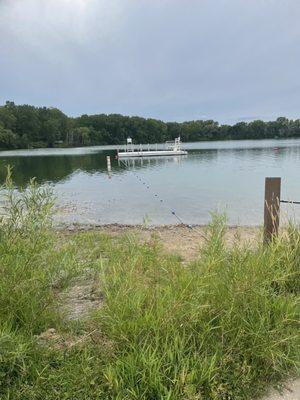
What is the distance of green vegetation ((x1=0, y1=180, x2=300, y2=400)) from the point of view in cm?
225

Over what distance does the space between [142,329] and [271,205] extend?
2.46m

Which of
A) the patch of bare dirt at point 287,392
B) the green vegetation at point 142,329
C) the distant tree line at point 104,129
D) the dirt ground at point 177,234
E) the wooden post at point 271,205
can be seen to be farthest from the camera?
the distant tree line at point 104,129

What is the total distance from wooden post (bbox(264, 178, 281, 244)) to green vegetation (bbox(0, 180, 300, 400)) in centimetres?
104

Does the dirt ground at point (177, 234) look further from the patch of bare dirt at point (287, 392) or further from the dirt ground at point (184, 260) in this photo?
the patch of bare dirt at point (287, 392)

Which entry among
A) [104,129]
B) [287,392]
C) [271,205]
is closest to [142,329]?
[287,392]

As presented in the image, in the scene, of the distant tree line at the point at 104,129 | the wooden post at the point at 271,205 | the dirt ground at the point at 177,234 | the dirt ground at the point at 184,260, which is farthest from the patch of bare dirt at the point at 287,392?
the distant tree line at the point at 104,129

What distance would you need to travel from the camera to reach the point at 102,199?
17688 millimetres

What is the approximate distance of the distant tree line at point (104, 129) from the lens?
11038cm

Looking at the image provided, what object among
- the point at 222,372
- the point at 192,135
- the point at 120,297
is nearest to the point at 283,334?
the point at 222,372

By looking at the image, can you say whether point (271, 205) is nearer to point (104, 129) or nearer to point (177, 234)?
point (177, 234)

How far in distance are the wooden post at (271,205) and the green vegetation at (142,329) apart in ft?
3.41

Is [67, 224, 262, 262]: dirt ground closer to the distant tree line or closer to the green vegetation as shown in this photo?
the green vegetation

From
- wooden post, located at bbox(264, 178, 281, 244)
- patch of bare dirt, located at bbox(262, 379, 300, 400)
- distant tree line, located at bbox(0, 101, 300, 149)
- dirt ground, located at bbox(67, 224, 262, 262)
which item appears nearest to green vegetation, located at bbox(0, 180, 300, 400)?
patch of bare dirt, located at bbox(262, 379, 300, 400)

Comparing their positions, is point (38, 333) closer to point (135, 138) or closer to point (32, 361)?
point (32, 361)
